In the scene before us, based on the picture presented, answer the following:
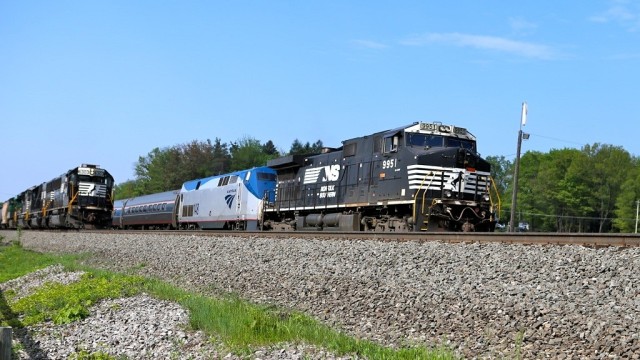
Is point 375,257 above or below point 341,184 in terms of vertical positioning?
below

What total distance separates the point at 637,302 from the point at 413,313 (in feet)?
8.65

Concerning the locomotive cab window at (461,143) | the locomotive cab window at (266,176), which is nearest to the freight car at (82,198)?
the locomotive cab window at (266,176)

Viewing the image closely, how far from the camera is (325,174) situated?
76.7 feet

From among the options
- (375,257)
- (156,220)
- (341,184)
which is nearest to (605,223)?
(156,220)

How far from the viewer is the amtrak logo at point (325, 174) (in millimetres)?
22656

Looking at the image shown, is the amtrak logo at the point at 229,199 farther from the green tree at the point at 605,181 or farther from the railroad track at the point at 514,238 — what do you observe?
the green tree at the point at 605,181

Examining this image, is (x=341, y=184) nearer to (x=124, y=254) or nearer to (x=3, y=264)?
(x=124, y=254)

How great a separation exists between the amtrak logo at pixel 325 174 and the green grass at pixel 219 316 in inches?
341

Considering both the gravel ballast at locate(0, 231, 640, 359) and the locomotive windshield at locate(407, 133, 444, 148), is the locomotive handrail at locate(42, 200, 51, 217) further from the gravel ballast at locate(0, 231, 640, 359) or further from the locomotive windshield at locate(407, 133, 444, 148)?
the gravel ballast at locate(0, 231, 640, 359)

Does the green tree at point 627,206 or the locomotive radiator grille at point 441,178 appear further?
the green tree at point 627,206

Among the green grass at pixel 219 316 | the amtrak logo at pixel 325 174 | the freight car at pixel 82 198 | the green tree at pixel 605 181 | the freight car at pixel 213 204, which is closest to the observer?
the green grass at pixel 219 316

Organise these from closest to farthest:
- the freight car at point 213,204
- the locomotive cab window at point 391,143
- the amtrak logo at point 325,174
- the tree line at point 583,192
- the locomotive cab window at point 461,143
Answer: the locomotive cab window at point 461,143, the locomotive cab window at point 391,143, the amtrak logo at point 325,174, the freight car at point 213,204, the tree line at point 583,192

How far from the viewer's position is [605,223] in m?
73.7

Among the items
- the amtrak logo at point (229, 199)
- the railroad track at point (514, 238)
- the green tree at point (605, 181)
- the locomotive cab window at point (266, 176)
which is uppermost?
the green tree at point (605, 181)
